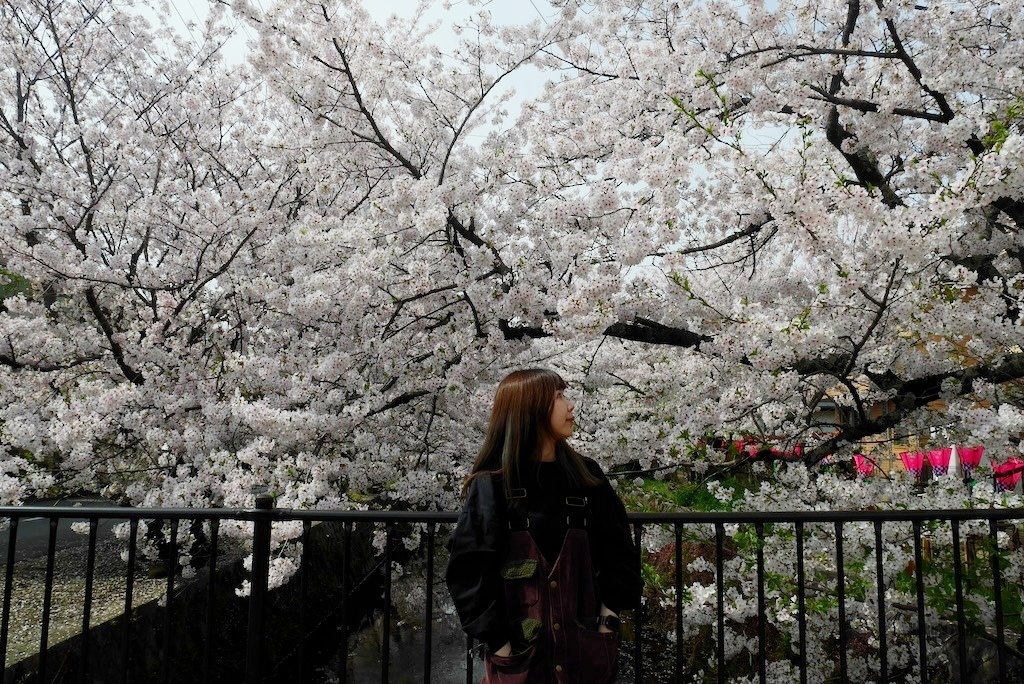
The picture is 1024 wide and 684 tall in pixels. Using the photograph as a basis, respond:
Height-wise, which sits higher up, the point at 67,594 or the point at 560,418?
the point at 560,418

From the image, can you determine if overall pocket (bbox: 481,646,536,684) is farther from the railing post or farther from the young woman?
the railing post

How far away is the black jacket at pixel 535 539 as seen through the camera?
207cm

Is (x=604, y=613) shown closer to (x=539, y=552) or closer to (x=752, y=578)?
(x=539, y=552)

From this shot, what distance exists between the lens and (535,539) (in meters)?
2.18

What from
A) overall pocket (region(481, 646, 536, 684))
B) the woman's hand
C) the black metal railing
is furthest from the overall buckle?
the black metal railing

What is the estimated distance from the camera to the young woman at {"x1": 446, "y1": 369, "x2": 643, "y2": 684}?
208 centimetres

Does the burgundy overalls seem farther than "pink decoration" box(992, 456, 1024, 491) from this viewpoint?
No

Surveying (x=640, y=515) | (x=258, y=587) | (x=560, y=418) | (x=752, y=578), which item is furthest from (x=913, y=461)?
(x=258, y=587)

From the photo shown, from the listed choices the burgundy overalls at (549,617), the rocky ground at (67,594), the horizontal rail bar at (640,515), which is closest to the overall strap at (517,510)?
the burgundy overalls at (549,617)

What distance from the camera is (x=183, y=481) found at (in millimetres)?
5664

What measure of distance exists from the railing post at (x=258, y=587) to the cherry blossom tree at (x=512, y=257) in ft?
6.28

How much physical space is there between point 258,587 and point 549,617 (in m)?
1.30

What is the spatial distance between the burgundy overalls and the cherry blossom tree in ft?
6.92

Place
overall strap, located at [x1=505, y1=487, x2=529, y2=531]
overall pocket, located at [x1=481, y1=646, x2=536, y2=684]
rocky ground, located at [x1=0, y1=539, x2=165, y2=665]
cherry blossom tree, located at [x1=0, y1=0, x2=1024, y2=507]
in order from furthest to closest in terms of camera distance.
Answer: rocky ground, located at [x1=0, y1=539, x2=165, y2=665]
cherry blossom tree, located at [x1=0, y1=0, x2=1024, y2=507]
overall strap, located at [x1=505, y1=487, x2=529, y2=531]
overall pocket, located at [x1=481, y1=646, x2=536, y2=684]
